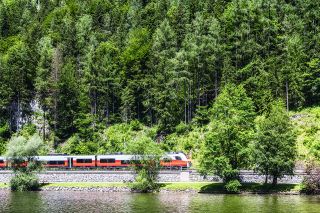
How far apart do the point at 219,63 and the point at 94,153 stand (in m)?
29.6

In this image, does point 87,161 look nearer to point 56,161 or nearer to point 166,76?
point 56,161

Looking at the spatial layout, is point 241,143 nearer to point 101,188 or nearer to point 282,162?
point 282,162

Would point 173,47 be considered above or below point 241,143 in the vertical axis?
above

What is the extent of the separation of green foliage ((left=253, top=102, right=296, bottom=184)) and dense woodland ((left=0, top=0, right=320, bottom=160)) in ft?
37.3

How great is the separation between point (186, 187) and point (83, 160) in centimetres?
2272

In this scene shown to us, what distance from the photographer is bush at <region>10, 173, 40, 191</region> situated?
7662 cm

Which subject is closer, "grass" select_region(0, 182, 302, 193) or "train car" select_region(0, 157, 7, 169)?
"grass" select_region(0, 182, 302, 193)

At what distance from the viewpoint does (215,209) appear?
51.8 m

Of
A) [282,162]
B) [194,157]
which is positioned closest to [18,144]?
[194,157]

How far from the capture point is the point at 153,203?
5797cm


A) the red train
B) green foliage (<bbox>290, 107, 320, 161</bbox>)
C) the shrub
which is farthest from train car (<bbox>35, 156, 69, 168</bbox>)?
green foliage (<bbox>290, 107, 320, 161</bbox>)

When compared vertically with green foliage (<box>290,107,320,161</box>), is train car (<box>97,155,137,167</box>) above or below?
below

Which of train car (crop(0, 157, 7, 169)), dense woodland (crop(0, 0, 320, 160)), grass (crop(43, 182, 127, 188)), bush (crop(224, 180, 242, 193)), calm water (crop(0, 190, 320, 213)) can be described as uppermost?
dense woodland (crop(0, 0, 320, 160))

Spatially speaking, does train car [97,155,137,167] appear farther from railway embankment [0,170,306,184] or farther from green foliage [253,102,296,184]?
green foliage [253,102,296,184]
